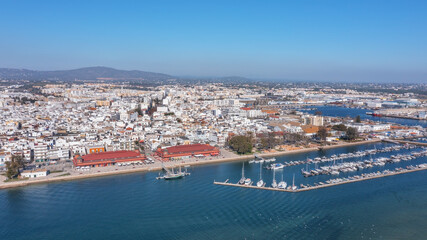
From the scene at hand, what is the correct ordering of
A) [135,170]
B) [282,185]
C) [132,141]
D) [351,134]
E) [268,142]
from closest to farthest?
[282,185] → [135,170] → [132,141] → [268,142] → [351,134]

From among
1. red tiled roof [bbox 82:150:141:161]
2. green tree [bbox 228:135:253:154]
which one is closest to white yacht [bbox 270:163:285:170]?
green tree [bbox 228:135:253:154]

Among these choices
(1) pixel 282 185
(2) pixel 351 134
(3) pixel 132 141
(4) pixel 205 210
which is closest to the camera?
(4) pixel 205 210

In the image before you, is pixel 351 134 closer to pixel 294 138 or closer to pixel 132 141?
pixel 294 138

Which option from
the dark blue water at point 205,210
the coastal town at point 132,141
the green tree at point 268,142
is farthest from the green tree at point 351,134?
the dark blue water at point 205,210

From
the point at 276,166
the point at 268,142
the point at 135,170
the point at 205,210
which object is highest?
the point at 268,142

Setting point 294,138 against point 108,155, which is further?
point 294,138

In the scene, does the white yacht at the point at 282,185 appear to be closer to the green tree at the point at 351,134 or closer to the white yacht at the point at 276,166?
the white yacht at the point at 276,166

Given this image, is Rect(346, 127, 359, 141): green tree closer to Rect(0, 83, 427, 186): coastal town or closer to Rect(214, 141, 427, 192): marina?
Rect(0, 83, 427, 186): coastal town

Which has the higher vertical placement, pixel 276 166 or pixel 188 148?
pixel 188 148

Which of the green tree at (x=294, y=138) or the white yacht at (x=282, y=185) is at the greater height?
the green tree at (x=294, y=138)

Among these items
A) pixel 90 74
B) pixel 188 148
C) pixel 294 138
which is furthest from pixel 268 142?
pixel 90 74
